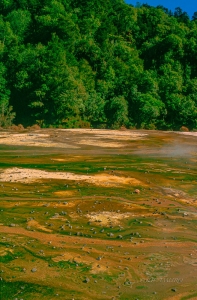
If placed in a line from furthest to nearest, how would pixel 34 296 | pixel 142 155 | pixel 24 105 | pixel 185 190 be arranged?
pixel 24 105, pixel 142 155, pixel 185 190, pixel 34 296

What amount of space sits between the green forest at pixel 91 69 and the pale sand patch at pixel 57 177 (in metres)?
17.0

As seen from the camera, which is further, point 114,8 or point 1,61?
point 114,8

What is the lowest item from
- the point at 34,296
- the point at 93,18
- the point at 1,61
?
the point at 34,296

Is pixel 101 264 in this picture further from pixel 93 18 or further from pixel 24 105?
pixel 93 18

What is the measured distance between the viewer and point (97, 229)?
6.66 m

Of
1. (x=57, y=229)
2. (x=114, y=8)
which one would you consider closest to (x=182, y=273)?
(x=57, y=229)

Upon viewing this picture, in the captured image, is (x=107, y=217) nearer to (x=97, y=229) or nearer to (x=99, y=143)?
(x=97, y=229)

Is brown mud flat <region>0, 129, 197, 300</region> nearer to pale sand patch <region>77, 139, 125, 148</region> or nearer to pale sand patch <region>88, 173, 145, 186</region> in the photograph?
pale sand patch <region>88, 173, 145, 186</region>

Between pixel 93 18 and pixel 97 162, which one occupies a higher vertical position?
pixel 93 18

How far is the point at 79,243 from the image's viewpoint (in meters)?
6.06

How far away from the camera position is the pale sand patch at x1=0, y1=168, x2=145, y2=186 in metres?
10.0

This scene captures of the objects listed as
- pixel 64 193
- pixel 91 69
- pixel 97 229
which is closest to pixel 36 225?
pixel 97 229

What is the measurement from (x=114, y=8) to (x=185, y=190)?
41157 millimetres

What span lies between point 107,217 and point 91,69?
2955cm
